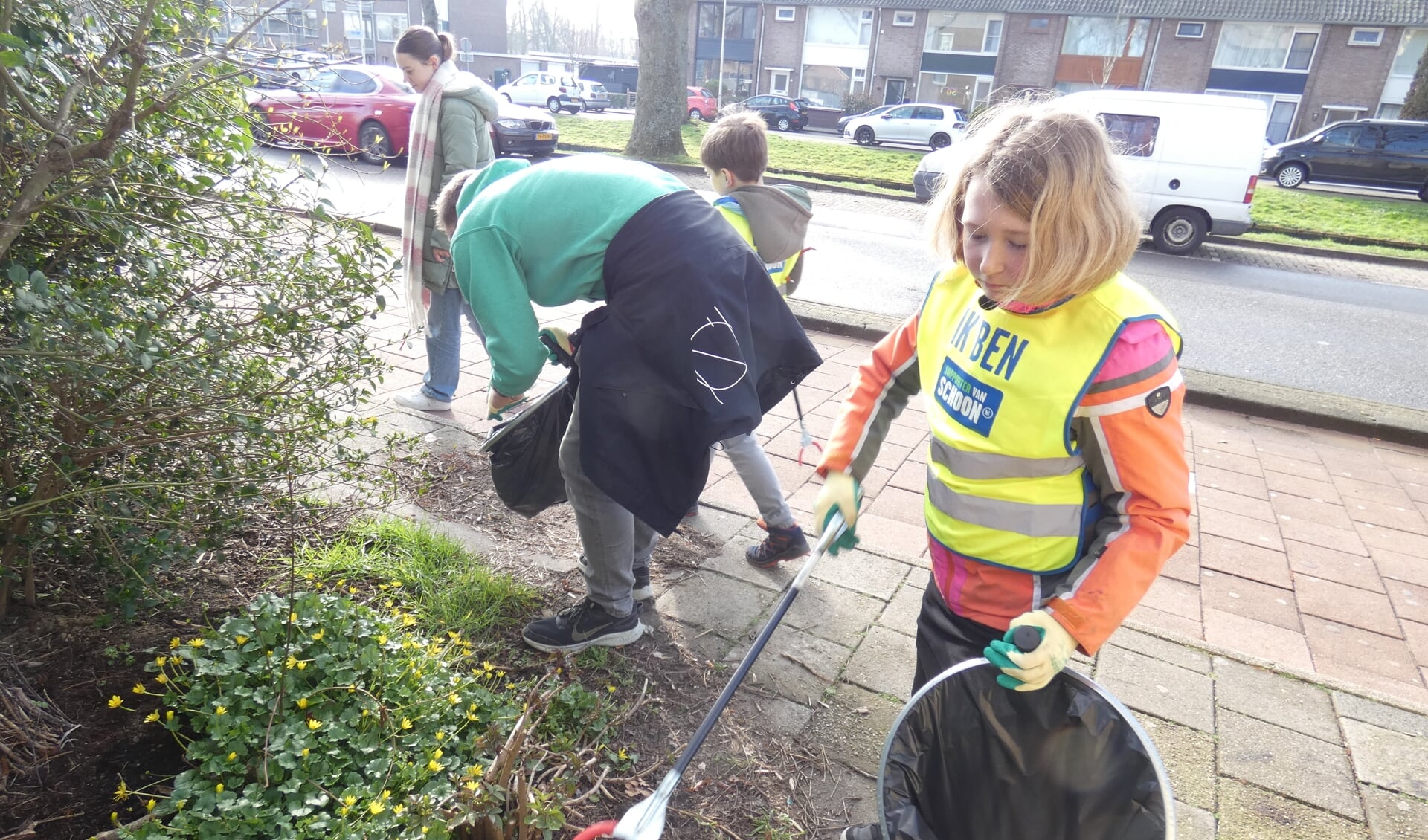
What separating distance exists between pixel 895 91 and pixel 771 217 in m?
41.0

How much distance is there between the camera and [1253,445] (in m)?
5.01

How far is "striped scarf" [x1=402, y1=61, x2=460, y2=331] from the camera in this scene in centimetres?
412

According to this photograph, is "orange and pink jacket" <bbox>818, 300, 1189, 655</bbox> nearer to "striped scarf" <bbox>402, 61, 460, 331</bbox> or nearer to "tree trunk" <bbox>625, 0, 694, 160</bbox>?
"striped scarf" <bbox>402, 61, 460, 331</bbox>

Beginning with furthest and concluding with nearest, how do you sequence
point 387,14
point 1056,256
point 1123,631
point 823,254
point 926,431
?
point 387,14 < point 823,254 < point 926,431 < point 1123,631 < point 1056,256

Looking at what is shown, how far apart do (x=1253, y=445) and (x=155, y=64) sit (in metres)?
5.46

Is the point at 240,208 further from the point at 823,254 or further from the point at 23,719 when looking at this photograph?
the point at 823,254

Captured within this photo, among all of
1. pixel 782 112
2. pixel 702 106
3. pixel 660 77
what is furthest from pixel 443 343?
pixel 702 106

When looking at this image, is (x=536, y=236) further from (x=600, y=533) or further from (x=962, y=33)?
(x=962, y=33)

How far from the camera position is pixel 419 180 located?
13.8 feet

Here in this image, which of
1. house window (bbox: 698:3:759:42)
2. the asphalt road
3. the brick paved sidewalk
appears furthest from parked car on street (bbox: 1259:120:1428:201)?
house window (bbox: 698:3:759:42)

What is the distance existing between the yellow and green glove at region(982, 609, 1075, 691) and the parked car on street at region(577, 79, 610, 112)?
112ft

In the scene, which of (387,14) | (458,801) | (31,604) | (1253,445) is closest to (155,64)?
(31,604)

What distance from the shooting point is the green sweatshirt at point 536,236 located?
2.27 metres

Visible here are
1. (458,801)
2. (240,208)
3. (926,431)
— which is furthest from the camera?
(926,431)
